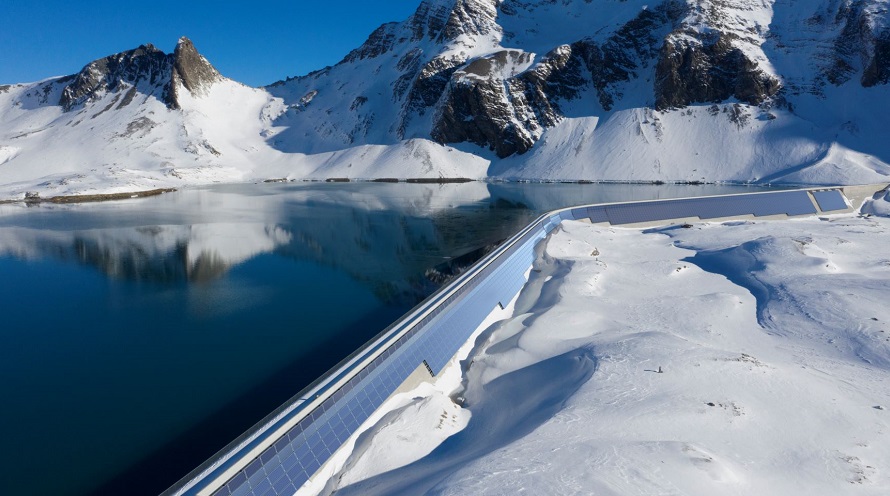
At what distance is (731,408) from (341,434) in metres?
6.86

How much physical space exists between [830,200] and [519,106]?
219 ft

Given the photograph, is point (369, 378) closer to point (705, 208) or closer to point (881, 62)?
point (705, 208)

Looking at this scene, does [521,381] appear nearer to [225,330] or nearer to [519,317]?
[519,317]

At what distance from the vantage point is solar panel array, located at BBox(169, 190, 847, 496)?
23.6 ft

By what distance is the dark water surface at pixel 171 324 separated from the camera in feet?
31.1

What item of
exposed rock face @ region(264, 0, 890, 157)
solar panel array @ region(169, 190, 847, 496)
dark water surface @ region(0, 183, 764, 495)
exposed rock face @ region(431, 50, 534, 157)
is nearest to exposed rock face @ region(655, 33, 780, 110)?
exposed rock face @ region(264, 0, 890, 157)

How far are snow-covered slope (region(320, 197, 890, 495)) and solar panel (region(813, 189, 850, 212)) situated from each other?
2282 centimetres

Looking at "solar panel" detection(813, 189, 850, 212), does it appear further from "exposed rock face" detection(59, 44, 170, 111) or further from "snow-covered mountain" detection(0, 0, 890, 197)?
"exposed rock face" detection(59, 44, 170, 111)

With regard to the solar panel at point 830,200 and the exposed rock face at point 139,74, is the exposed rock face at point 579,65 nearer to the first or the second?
the exposed rock face at point 139,74

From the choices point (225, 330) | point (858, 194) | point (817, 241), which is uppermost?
point (225, 330)

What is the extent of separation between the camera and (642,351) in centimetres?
1062

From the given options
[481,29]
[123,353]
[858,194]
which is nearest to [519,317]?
[123,353]

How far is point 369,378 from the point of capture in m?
10.0

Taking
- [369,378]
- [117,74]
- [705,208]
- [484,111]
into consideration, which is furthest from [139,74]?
[369,378]
